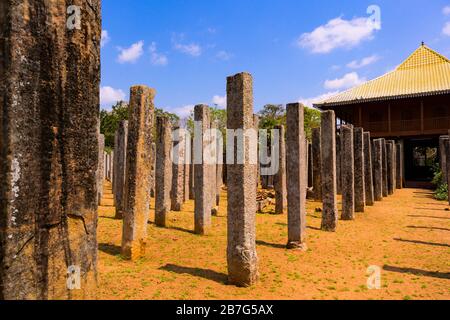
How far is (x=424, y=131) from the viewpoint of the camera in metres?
24.0

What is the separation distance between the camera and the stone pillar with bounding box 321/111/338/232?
9875mm

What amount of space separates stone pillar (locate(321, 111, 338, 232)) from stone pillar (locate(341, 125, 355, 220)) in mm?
1694

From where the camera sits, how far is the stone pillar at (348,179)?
450 inches

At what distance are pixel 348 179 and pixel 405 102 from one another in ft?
58.4

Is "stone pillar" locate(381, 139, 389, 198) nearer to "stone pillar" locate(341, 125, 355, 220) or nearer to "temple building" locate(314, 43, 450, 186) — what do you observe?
"temple building" locate(314, 43, 450, 186)

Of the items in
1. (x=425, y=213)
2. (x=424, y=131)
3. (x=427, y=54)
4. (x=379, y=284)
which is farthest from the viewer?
(x=427, y=54)

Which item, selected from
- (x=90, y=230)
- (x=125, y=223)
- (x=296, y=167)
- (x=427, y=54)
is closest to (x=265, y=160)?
(x=296, y=167)

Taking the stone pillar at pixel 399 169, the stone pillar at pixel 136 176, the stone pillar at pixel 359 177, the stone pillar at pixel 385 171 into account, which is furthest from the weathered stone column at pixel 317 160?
the stone pillar at pixel 399 169

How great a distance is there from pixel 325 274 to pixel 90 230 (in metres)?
4.85

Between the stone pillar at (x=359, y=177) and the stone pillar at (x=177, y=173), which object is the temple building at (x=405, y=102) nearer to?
the stone pillar at (x=359, y=177)

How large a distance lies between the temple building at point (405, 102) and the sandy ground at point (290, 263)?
15.1 m

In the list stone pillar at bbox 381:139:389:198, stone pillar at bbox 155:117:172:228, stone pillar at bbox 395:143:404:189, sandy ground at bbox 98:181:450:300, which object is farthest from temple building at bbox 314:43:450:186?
stone pillar at bbox 155:117:172:228

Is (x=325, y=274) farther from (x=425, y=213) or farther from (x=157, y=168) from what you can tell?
(x=425, y=213)

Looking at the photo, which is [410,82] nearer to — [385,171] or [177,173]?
[385,171]
